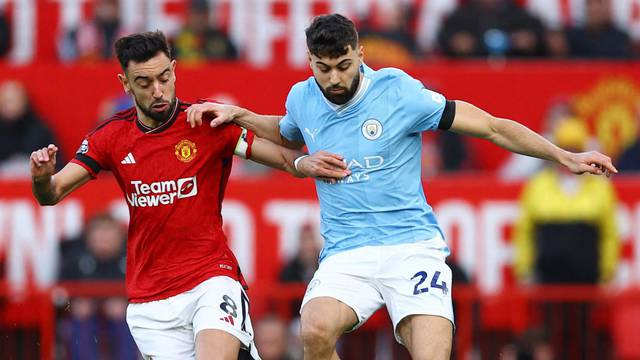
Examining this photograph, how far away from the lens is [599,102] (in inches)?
670

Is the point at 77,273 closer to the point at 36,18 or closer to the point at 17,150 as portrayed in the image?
the point at 17,150

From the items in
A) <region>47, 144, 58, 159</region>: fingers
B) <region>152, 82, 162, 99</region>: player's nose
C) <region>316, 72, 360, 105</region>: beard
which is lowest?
<region>47, 144, 58, 159</region>: fingers

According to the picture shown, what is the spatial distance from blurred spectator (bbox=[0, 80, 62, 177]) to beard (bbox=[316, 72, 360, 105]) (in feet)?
24.0

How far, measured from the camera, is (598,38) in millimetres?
18094

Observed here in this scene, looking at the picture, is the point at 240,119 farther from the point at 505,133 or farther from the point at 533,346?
the point at 533,346

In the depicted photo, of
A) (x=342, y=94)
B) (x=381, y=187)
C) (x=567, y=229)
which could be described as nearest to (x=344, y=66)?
(x=342, y=94)

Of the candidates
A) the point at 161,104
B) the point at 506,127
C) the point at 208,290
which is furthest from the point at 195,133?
the point at 506,127

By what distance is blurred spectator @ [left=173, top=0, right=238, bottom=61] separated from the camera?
1762cm

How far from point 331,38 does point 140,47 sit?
121 cm

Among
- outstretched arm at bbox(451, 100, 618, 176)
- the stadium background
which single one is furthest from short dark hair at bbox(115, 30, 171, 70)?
the stadium background

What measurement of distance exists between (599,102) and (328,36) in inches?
322

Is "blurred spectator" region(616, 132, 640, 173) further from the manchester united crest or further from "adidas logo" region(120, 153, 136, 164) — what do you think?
"adidas logo" region(120, 153, 136, 164)

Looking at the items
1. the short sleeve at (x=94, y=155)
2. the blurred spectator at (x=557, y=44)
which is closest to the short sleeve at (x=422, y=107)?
the short sleeve at (x=94, y=155)

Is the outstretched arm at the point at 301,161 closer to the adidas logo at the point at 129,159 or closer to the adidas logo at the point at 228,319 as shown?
the adidas logo at the point at 129,159
